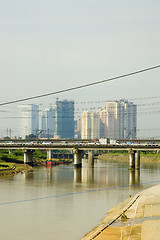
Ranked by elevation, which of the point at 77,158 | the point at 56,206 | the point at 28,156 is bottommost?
the point at 56,206

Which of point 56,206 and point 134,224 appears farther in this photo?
point 56,206

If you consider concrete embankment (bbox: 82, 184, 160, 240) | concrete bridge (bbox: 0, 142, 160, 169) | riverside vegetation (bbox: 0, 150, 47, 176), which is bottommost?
riverside vegetation (bbox: 0, 150, 47, 176)

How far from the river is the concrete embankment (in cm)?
274

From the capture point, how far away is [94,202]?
197ft

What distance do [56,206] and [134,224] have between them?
62.0 ft

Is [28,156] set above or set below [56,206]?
above

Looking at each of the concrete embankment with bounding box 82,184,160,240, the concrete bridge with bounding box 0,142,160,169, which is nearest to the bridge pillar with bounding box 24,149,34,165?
the concrete bridge with bounding box 0,142,160,169

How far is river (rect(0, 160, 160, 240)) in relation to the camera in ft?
138

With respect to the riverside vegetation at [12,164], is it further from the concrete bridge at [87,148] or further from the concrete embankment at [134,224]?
the concrete embankment at [134,224]

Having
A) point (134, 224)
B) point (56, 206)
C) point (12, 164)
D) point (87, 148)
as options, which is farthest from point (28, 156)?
point (134, 224)

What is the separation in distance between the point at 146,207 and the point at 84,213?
28.9ft

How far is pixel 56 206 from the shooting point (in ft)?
185

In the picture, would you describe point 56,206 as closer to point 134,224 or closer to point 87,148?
point 134,224

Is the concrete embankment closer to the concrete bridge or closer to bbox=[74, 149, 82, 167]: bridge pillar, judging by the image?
the concrete bridge
